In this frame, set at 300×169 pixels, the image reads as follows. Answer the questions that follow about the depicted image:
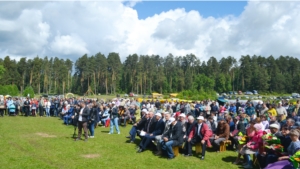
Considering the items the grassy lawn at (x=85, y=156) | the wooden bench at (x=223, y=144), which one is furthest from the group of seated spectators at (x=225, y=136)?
the grassy lawn at (x=85, y=156)

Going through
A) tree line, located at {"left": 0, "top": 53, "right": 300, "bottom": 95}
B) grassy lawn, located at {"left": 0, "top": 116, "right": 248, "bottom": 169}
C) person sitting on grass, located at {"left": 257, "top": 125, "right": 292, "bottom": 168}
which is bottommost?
grassy lawn, located at {"left": 0, "top": 116, "right": 248, "bottom": 169}

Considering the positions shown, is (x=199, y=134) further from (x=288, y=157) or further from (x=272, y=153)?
(x=288, y=157)

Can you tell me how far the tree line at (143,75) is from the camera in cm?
7756

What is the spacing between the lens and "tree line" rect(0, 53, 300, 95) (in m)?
77.6

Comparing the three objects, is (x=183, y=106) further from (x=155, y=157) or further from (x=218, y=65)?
(x=218, y=65)

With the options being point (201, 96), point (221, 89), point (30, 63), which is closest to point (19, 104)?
point (201, 96)

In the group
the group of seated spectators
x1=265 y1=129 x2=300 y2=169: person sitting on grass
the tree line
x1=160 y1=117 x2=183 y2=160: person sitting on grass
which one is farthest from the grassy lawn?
the tree line

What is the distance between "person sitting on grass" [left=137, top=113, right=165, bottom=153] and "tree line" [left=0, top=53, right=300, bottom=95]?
65.5 m

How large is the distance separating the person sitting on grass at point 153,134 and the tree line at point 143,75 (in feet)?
215

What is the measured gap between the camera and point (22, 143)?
36.8 feet

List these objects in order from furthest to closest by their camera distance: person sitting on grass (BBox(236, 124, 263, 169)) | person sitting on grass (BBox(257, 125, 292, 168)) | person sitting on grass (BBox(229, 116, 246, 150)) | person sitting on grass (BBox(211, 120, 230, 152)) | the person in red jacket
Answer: person sitting on grass (BBox(229, 116, 246, 150))
person sitting on grass (BBox(211, 120, 230, 152))
the person in red jacket
person sitting on grass (BBox(236, 124, 263, 169))
person sitting on grass (BBox(257, 125, 292, 168))

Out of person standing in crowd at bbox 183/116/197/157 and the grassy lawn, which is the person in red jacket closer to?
person standing in crowd at bbox 183/116/197/157

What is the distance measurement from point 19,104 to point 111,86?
58637mm

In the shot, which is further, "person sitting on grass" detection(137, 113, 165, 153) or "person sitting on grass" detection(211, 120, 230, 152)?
"person sitting on grass" detection(137, 113, 165, 153)
